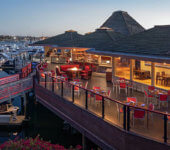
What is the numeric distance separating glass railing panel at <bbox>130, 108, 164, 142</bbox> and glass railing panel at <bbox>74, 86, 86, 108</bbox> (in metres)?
3.37

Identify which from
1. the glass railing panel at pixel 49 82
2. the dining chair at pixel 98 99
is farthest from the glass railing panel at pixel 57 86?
the dining chair at pixel 98 99

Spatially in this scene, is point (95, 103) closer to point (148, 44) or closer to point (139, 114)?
point (139, 114)

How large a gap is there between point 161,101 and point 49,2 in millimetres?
50863

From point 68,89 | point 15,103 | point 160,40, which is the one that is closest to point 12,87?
point 15,103

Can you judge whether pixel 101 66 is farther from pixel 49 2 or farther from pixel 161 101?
pixel 49 2

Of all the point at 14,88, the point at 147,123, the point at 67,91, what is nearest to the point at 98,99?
the point at 147,123

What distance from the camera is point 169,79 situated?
1403 cm

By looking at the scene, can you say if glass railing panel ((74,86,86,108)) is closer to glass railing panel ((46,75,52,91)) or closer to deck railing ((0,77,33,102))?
glass railing panel ((46,75,52,91))

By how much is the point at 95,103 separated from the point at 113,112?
1485mm

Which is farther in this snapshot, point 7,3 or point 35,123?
point 7,3

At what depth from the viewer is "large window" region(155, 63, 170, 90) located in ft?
46.3

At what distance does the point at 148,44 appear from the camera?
49.7ft

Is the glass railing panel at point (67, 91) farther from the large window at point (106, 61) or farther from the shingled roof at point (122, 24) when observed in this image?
the shingled roof at point (122, 24)

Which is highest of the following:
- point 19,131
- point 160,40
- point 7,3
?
point 7,3
